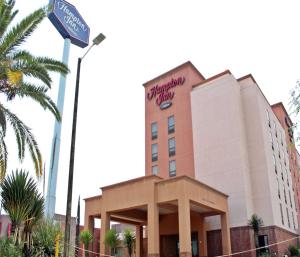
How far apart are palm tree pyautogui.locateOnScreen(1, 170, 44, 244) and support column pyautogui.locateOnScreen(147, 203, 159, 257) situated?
1353cm

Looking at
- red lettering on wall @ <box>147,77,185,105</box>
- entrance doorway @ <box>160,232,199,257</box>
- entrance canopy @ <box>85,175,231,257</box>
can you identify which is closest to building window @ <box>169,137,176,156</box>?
red lettering on wall @ <box>147,77,185,105</box>

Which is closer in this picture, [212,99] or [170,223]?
[170,223]

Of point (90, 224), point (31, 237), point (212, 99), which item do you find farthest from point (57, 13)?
point (31, 237)

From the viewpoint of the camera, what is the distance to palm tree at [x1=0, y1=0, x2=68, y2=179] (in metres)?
15.3

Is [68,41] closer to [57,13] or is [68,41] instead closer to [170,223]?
[57,13]

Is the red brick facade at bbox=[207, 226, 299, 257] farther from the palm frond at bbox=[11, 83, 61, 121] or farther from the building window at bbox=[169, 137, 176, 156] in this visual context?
the palm frond at bbox=[11, 83, 61, 121]

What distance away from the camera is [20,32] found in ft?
50.5

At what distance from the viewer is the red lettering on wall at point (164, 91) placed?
44.2 meters

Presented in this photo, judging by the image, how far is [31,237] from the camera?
1379cm

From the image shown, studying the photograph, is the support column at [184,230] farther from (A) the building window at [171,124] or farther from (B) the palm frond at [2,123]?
(A) the building window at [171,124]

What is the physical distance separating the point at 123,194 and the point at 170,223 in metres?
8.93

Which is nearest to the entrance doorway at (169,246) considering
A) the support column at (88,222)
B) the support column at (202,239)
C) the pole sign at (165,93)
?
the support column at (202,239)

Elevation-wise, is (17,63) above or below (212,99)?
below

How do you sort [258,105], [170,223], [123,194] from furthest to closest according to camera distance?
[258,105], [170,223], [123,194]
